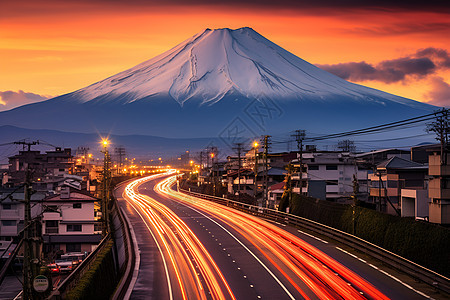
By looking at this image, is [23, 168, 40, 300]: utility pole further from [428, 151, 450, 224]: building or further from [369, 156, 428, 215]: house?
[369, 156, 428, 215]: house

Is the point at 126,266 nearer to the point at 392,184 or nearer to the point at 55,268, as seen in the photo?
the point at 55,268

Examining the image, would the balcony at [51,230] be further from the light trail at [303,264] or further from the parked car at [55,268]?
the light trail at [303,264]

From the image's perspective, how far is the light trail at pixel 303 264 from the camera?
112 feet

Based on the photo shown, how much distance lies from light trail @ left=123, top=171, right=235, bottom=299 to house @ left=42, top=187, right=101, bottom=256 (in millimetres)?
9253

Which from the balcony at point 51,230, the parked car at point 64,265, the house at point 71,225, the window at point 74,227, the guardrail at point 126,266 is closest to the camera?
the guardrail at point 126,266

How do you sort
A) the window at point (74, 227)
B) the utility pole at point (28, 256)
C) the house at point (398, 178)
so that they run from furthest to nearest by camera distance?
the window at point (74, 227) → the house at point (398, 178) → the utility pole at point (28, 256)

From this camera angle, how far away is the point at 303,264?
1671 inches

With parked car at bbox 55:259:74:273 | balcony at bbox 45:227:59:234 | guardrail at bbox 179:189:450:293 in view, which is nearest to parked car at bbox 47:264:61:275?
parked car at bbox 55:259:74:273

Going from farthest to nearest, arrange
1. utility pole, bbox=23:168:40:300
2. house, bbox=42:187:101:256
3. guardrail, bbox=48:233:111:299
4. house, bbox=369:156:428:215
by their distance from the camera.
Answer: house, bbox=42:187:101:256, house, bbox=369:156:428:215, guardrail, bbox=48:233:111:299, utility pole, bbox=23:168:40:300

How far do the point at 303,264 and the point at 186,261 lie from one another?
8710 mm

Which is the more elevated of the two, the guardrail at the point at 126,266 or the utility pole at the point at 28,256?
the utility pole at the point at 28,256

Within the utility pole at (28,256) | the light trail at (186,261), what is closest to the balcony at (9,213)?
the light trail at (186,261)

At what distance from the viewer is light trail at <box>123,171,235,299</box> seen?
Result: 3506 centimetres

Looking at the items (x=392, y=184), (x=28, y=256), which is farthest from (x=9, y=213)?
(x=28, y=256)
